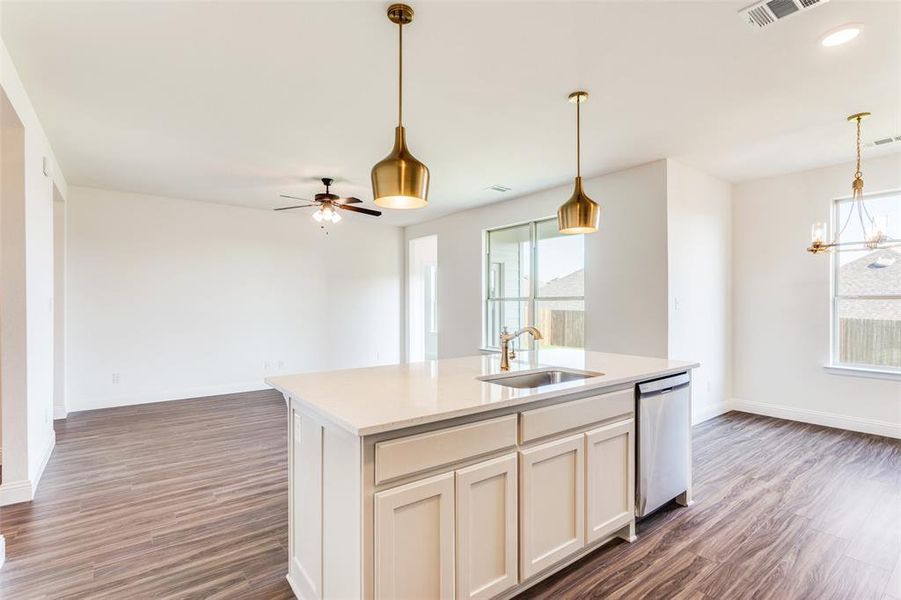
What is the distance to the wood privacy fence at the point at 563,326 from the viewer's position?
513cm

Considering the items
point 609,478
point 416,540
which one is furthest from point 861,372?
point 416,540

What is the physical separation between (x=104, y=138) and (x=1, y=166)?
3.15 feet

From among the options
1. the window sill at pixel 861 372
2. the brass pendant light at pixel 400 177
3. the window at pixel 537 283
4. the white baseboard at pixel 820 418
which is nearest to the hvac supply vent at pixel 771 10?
the brass pendant light at pixel 400 177

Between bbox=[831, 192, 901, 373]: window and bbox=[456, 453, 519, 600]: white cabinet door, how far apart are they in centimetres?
453

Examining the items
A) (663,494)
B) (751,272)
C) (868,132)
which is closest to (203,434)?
(663,494)

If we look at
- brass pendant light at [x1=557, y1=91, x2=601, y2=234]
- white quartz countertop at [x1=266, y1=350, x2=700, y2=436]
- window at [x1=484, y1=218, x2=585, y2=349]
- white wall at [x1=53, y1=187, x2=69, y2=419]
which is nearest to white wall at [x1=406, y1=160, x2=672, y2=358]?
window at [x1=484, y1=218, x2=585, y2=349]

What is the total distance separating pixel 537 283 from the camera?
18.7ft

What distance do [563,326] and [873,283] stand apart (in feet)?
10.00

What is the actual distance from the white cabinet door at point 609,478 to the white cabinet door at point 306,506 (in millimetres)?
1288

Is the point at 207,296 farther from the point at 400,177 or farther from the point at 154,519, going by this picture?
the point at 400,177

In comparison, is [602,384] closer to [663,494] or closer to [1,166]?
[663,494]

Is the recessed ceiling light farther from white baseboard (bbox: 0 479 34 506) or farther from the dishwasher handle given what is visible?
white baseboard (bbox: 0 479 34 506)

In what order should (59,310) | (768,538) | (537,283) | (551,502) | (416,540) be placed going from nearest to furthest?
(416,540)
(551,502)
(768,538)
(59,310)
(537,283)

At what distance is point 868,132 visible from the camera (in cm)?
359
